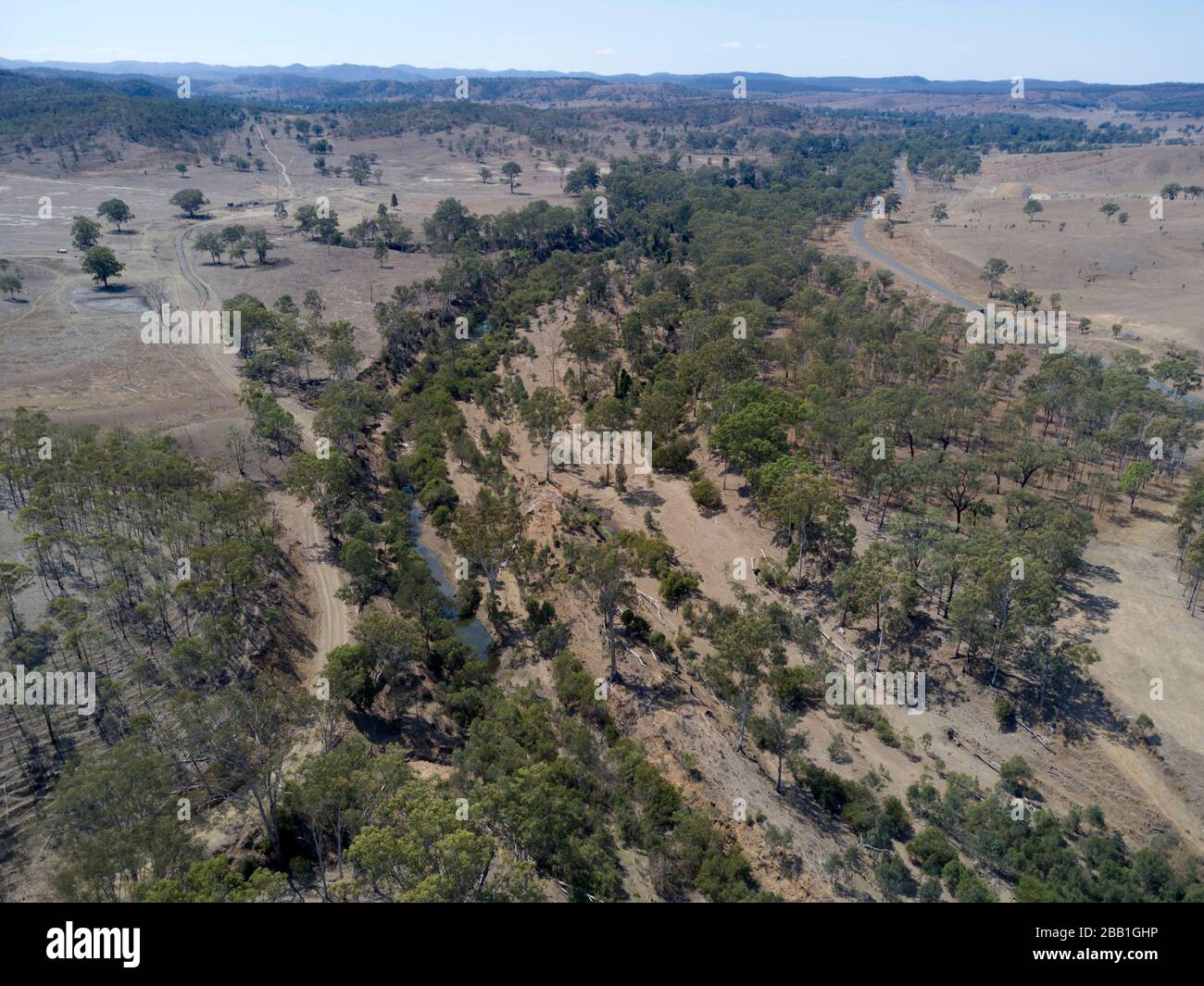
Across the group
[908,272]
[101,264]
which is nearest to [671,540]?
[101,264]

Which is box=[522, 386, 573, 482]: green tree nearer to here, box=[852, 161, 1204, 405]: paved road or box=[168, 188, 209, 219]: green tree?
box=[852, 161, 1204, 405]: paved road

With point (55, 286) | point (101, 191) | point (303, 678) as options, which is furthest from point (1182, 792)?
point (101, 191)

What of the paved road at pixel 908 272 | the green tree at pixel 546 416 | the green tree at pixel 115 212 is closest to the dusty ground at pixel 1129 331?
the paved road at pixel 908 272

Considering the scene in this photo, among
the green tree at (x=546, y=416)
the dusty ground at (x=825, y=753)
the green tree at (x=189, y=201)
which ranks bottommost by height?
the dusty ground at (x=825, y=753)

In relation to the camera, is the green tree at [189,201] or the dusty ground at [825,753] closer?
the dusty ground at [825,753]

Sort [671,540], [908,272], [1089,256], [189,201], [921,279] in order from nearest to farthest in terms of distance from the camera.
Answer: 1. [671,540]
2. [921,279]
3. [908,272]
4. [1089,256]
5. [189,201]

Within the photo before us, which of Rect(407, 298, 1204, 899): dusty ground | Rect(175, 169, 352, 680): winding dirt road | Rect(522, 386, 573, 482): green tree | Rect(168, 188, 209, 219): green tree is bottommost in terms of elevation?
Rect(407, 298, 1204, 899): dusty ground

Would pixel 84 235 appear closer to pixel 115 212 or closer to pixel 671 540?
pixel 115 212

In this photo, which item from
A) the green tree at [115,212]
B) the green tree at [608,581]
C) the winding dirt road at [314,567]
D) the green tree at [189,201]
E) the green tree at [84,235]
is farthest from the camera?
the green tree at [189,201]

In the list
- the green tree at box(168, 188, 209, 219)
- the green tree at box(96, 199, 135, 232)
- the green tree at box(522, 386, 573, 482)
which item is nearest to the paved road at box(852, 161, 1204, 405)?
the green tree at box(522, 386, 573, 482)

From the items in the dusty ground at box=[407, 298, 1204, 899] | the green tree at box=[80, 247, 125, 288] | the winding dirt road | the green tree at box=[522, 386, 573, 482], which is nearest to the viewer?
the dusty ground at box=[407, 298, 1204, 899]

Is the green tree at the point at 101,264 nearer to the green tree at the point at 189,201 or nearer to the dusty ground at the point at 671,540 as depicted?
the dusty ground at the point at 671,540

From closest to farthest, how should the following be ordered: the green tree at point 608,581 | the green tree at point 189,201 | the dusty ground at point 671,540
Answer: the dusty ground at point 671,540 → the green tree at point 608,581 → the green tree at point 189,201
